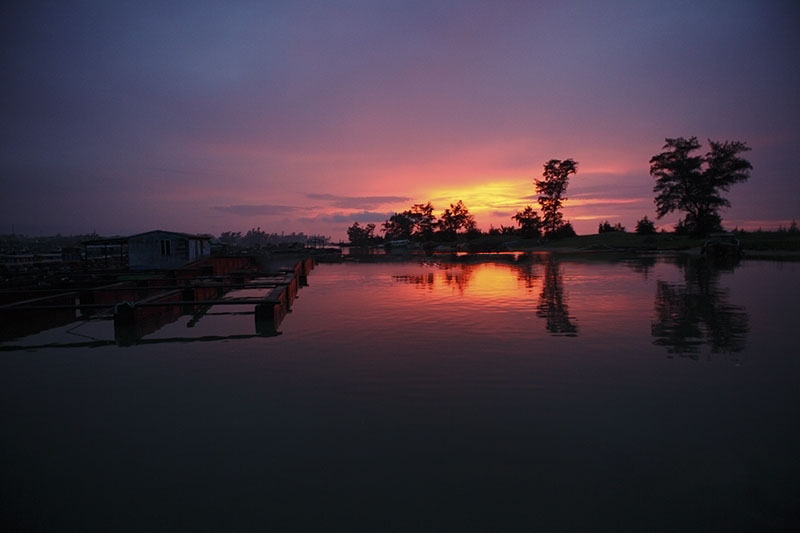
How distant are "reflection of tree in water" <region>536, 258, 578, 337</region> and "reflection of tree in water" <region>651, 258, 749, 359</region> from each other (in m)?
2.15

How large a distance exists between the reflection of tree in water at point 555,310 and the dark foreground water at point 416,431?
28cm

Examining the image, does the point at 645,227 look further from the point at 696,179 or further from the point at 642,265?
the point at 642,265

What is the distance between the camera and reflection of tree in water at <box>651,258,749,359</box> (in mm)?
10250

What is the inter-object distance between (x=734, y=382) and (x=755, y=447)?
8.75 ft

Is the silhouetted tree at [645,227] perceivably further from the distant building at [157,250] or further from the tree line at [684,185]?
the distant building at [157,250]

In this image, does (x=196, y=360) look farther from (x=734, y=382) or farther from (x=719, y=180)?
(x=719, y=180)

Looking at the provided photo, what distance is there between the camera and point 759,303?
51.0 ft

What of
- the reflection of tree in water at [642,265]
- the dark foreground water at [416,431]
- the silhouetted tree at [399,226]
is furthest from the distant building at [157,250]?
the silhouetted tree at [399,226]

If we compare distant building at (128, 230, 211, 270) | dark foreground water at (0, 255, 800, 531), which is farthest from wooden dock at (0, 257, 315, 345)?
distant building at (128, 230, 211, 270)

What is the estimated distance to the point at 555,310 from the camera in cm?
1534

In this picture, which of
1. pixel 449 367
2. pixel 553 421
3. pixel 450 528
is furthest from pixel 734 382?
pixel 450 528

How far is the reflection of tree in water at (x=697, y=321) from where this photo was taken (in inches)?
404

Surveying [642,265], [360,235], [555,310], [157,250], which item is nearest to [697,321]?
[555,310]

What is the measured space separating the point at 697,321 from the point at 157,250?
124 ft
